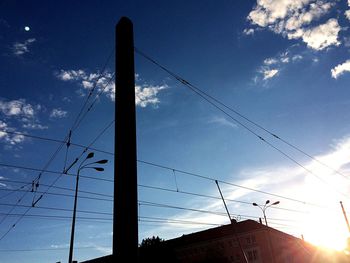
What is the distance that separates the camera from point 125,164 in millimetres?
7094

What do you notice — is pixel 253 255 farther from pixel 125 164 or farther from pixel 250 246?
pixel 125 164

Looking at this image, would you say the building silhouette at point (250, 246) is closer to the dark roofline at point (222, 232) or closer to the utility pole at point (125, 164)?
the dark roofline at point (222, 232)

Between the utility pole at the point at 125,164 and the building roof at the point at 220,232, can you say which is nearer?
the utility pole at the point at 125,164

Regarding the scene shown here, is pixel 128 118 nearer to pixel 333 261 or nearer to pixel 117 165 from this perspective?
pixel 117 165

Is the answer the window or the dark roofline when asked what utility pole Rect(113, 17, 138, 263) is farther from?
the window

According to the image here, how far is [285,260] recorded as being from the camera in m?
55.5

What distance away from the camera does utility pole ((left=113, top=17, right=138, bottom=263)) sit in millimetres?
6461

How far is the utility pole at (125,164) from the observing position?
646 cm

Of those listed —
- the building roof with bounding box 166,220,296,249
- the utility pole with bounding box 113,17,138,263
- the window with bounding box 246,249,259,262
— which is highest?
the building roof with bounding box 166,220,296,249

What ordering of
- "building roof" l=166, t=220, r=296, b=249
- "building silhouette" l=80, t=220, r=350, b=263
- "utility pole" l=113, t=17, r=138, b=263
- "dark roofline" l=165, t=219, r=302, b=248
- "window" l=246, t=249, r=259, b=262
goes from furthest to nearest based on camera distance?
"building roof" l=166, t=220, r=296, b=249 < "dark roofline" l=165, t=219, r=302, b=248 < "building silhouette" l=80, t=220, r=350, b=263 < "window" l=246, t=249, r=259, b=262 < "utility pole" l=113, t=17, r=138, b=263

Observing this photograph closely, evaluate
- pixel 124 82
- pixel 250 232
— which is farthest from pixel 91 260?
pixel 124 82

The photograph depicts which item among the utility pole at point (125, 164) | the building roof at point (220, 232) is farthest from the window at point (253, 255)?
the utility pole at point (125, 164)

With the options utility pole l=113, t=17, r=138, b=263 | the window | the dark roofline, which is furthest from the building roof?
utility pole l=113, t=17, r=138, b=263

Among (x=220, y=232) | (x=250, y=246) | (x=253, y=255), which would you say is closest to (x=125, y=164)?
(x=253, y=255)
